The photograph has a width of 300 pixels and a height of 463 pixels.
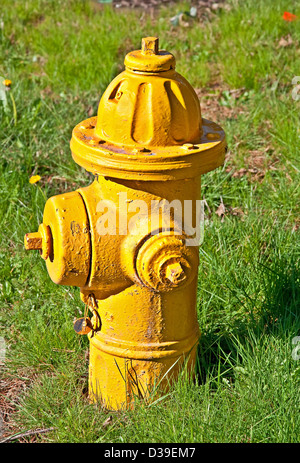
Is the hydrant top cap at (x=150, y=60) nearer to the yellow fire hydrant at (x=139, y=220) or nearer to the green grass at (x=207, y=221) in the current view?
the yellow fire hydrant at (x=139, y=220)

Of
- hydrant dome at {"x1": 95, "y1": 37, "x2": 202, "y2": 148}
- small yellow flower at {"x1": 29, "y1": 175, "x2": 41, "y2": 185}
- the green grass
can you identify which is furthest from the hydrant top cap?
small yellow flower at {"x1": 29, "y1": 175, "x2": 41, "y2": 185}

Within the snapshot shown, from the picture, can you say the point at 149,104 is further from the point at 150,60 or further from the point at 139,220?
the point at 139,220

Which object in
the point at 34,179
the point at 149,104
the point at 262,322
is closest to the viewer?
the point at 149,104

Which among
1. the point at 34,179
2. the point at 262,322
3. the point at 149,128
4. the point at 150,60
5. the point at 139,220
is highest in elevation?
the point at 150,60

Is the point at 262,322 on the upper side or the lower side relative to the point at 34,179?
lower

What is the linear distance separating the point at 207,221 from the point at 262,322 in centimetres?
85

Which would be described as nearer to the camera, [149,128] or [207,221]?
[149,128]

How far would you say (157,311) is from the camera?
2488 millimetres

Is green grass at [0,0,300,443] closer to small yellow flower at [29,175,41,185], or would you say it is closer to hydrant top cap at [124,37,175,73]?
small yellow flower at [29,175,41,185]

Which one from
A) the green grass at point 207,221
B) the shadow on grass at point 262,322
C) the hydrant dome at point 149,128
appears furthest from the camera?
the shadow on grass at point 262,322

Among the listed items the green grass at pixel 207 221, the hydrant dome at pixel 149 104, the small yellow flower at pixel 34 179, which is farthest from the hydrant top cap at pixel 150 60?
the small yellow flower at pixel 34 179

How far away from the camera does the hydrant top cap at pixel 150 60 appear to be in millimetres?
2260

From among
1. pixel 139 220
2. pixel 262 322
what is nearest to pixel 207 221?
pixel 262 322

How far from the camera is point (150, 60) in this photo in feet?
7.45
